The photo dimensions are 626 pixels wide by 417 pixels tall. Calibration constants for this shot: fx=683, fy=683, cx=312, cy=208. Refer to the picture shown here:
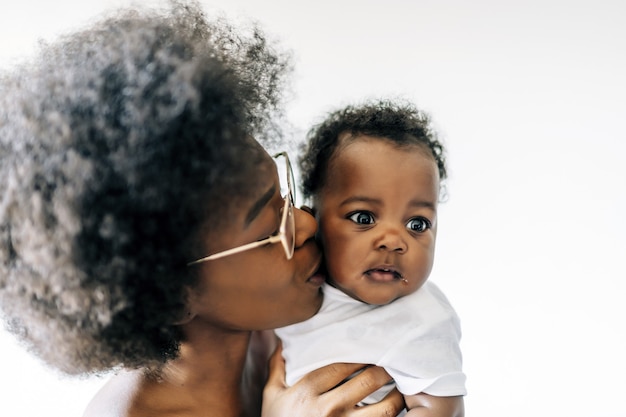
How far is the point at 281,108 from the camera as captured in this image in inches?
50.5

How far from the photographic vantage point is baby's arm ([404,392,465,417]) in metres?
1.25

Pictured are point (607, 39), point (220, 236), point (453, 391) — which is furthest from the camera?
point (607, 39)

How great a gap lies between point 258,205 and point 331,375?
419 millimetres

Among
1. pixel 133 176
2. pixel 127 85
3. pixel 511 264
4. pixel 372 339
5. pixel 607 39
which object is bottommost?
pixel 511 264

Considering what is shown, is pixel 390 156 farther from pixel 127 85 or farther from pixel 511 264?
pixel 511 264

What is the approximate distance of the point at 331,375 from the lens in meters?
1.34

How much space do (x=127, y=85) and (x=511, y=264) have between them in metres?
1.79

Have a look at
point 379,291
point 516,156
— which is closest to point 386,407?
point 379,291

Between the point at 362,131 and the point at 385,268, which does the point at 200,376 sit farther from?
the point at 362,131

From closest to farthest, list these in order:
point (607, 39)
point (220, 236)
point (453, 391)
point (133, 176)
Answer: point (133, 176) < point (220, 236) < point (453, 391) < point (607, 39)

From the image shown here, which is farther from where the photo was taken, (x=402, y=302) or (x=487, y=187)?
(x=487, y=187)

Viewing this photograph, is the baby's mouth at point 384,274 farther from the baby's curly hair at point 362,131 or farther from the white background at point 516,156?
the white background at point 516,156

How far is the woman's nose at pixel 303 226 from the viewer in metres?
1.22

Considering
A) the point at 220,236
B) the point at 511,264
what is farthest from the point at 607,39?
the point at 220,236
